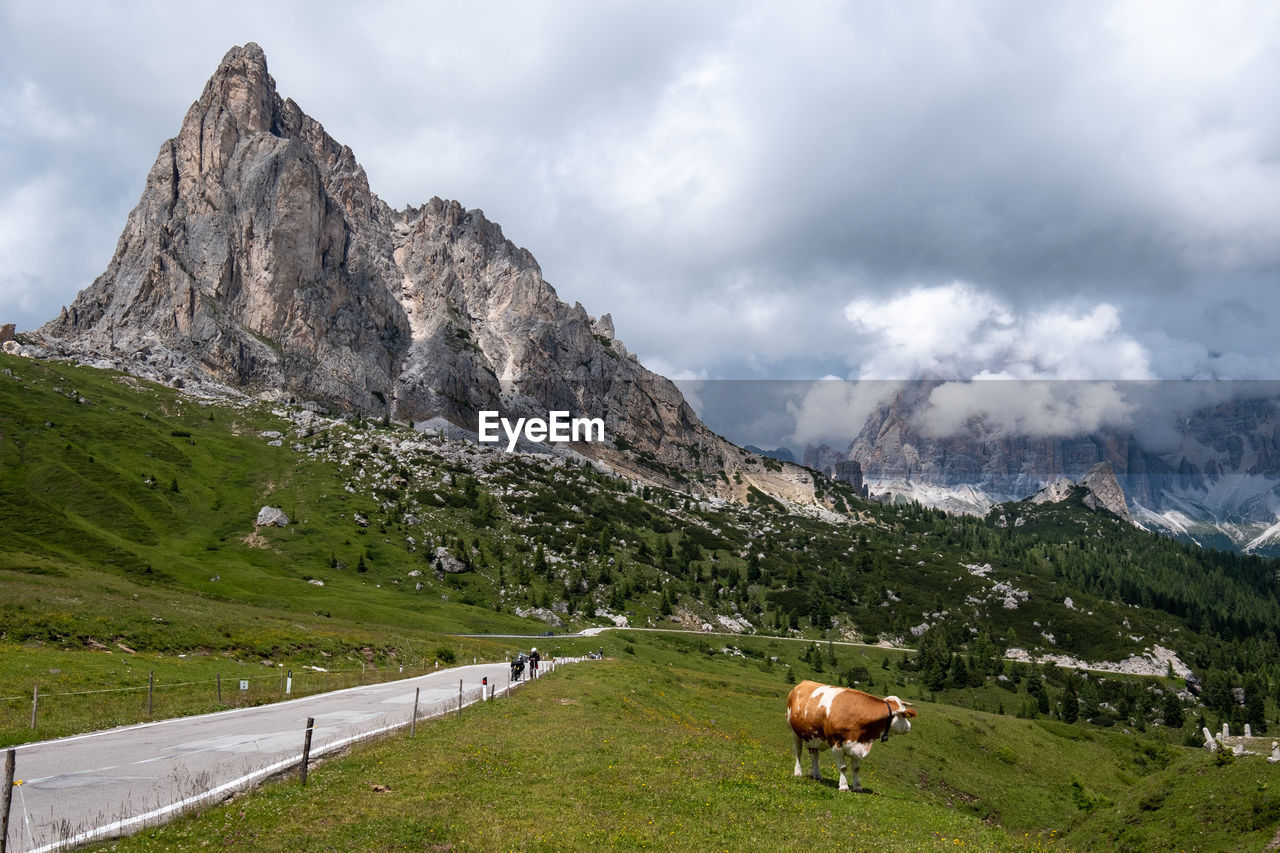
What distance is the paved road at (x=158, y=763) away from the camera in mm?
16172

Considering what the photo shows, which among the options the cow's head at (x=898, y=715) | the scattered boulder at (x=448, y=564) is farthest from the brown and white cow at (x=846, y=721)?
the scattered boulder at (x=448, y=564)

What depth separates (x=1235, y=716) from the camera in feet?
533

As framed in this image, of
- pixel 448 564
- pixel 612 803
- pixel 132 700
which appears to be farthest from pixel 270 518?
pixel 612 803

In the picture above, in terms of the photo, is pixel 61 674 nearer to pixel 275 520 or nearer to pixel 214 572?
pixel 214 572

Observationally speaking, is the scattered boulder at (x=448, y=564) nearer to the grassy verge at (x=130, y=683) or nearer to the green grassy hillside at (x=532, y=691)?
the green grassy hillside at (x=532, y=691)

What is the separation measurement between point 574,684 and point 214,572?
363 feet

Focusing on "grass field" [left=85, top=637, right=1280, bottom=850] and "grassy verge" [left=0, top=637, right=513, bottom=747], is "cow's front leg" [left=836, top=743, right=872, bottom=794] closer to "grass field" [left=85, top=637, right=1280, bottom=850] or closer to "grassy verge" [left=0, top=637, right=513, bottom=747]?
"grass field" [left=85, top=637, right=1280, bottom=850]

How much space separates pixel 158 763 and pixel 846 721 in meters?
24.4

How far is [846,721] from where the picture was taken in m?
25.4

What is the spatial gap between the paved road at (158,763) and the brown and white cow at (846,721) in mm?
18417

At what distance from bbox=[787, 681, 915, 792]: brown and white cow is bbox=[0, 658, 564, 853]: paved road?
1842 centimetres

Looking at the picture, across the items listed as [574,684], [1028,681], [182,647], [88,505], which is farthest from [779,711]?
[88,505]

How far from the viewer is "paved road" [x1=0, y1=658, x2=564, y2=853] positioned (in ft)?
53.1

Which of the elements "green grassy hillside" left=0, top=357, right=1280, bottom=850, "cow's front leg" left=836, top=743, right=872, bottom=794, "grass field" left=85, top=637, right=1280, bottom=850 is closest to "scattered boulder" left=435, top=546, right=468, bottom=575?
"green grassy hillside" left=0, top=357, right=1280, bottom=850
